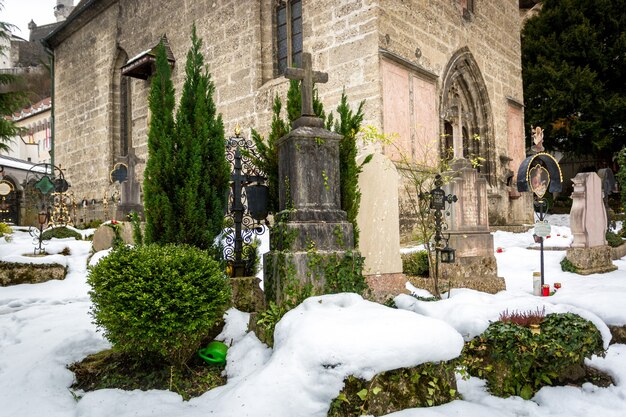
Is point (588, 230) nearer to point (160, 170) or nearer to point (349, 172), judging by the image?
point (349, 172)

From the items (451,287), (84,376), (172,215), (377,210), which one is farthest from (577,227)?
(84,376)

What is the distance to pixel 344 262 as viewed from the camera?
4.31m

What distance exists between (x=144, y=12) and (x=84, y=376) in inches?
545

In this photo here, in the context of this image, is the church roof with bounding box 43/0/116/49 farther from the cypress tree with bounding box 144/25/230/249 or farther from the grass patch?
the grass patch

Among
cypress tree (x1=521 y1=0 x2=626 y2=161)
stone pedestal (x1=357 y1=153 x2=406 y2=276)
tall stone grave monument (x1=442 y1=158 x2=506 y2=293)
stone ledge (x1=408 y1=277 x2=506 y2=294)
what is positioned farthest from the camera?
cypress tree (x1=521 y1=0 x2=626 y2=161)

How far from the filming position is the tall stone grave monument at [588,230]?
26.4ft

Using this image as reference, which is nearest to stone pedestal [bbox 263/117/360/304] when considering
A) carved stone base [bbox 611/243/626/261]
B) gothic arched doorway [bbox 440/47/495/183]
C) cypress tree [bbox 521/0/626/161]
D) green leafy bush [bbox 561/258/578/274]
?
green leafy bush [bbox 561/258/578/274]

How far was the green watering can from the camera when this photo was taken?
3.86 meters

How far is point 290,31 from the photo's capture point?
11227mm

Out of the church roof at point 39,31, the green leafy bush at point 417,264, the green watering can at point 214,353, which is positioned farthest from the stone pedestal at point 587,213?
the church roof at point 39,31

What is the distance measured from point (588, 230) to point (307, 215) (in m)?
6.56

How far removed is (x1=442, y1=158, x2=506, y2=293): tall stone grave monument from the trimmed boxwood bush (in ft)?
13.8

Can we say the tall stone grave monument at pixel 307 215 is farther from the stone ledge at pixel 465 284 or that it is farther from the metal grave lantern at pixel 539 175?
the metal grave lantern at pixel 539 175

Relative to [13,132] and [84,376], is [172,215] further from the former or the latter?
[13,132]
